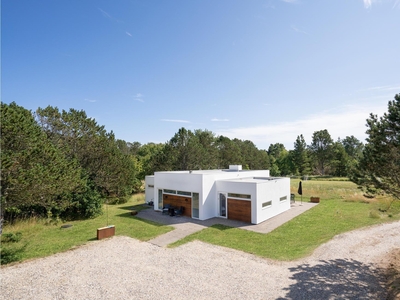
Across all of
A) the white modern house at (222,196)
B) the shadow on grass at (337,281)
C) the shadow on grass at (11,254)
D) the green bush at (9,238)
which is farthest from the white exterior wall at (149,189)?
the shadow on grass at (337,281)

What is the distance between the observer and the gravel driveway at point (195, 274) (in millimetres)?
7059

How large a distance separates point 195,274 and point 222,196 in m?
9.26

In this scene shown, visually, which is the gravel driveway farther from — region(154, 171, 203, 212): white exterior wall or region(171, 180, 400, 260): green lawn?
region(154, 171, 203, 212): white exterior wall

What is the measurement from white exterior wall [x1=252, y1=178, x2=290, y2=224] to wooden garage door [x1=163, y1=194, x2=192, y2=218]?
17.2 ft

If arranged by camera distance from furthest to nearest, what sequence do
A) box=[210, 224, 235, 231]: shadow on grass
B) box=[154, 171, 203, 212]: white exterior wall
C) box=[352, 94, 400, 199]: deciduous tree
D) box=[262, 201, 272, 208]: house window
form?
box=[154, 171, 203, 212]: white exterior wall < box=[262, 201, 272, 208]: house window < box=[210, 224, 235, 231]: shadow on grass < box=[352, 94, 400, 199]: deciduous tree

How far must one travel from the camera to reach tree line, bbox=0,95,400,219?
8211 mm

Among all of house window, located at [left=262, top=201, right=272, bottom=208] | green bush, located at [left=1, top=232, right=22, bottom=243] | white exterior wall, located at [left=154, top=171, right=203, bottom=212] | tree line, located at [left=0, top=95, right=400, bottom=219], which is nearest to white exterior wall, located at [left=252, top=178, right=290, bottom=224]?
house window, located at [left=262, top=201, right=272, bottom=208]

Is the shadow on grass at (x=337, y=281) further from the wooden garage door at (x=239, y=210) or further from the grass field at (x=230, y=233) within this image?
the wooden garage door at (x=239, y=210)

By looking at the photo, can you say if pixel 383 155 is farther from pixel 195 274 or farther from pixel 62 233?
pixel 62 233

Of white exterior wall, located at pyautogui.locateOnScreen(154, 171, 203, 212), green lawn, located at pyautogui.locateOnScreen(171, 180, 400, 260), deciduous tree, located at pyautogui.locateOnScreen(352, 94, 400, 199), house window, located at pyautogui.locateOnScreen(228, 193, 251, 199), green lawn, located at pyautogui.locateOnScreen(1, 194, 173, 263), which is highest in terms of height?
deciduous tree, located at pyautogui.locateOnScreen(352, 94, 400, 199)

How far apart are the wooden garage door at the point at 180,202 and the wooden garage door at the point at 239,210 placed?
10.4 ft

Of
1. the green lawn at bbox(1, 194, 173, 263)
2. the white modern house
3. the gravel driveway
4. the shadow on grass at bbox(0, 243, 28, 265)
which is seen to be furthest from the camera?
the white modern house

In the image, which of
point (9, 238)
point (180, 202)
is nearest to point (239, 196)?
point (180, 202)

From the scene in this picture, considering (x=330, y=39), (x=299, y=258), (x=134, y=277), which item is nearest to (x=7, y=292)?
(x=134, y=277)
